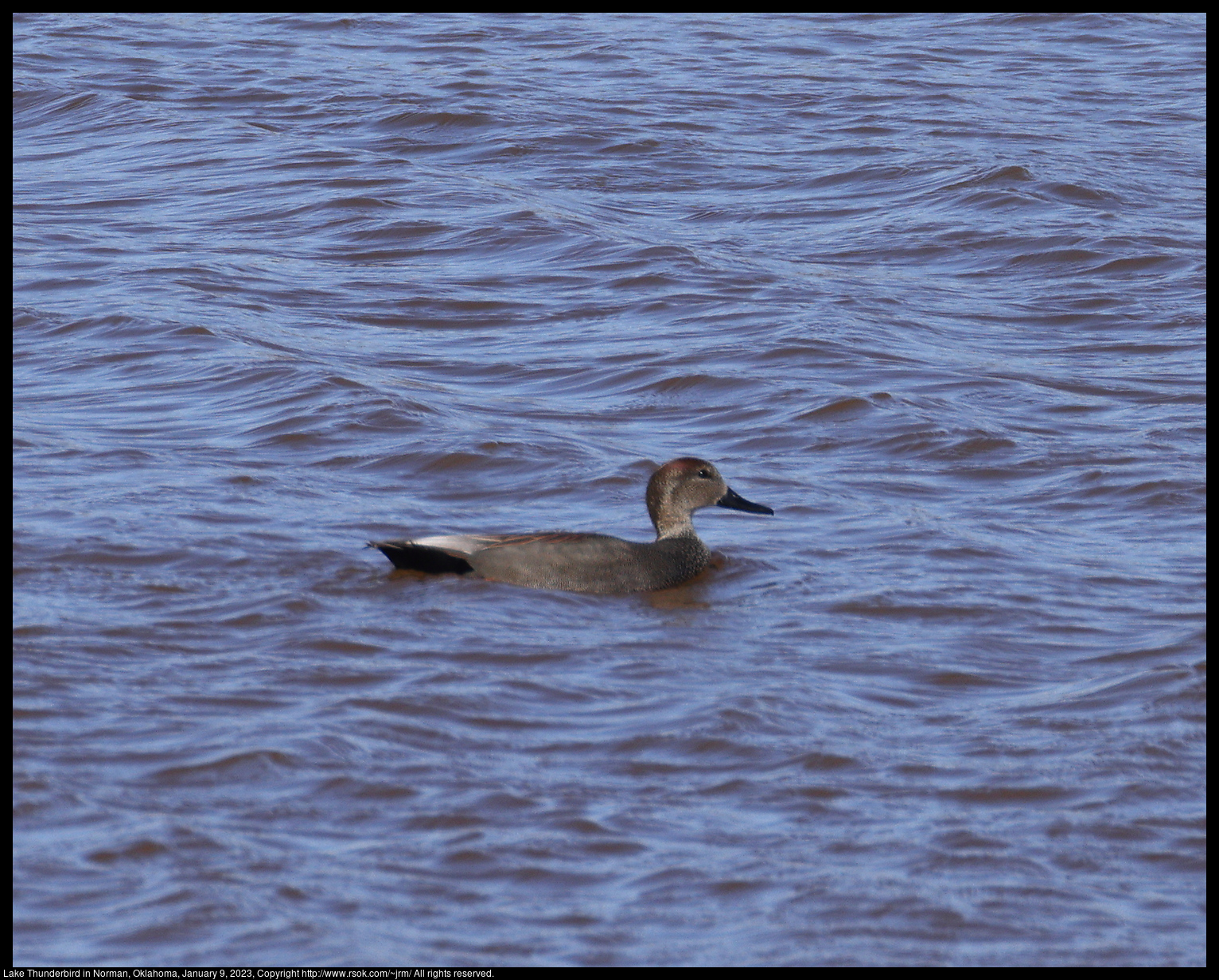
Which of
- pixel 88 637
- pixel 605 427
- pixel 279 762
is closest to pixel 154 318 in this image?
pixel 605 427

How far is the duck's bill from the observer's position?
25.7ft

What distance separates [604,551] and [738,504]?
0.87 meters

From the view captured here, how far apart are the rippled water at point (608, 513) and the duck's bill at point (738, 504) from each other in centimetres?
25

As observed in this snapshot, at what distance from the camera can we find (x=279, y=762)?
543 centimetres

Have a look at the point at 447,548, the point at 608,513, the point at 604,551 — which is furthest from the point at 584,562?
the point at 608,513

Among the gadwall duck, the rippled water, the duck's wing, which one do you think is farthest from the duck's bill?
the duck's wing

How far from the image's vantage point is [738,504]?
25.8 ft

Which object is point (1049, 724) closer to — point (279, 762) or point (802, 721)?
point (802, 721)

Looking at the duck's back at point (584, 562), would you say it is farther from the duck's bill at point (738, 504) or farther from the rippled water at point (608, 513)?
the duck's bill at point (738, 504)

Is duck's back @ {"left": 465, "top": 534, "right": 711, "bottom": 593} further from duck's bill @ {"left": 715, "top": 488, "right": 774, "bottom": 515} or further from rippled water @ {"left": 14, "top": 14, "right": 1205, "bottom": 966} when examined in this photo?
duck's bill @ {"left": 715, "top": 488, "right": 774, "bottom": 515}

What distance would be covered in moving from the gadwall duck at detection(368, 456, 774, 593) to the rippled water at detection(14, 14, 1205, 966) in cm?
10

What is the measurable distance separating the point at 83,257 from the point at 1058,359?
662 cm

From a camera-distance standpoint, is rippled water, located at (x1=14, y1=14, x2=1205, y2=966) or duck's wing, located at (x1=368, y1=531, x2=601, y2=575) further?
duck's wing, located at (x1=368, y1=531, x2=601, y2=575)

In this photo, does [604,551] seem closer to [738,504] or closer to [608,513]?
[738,504]
